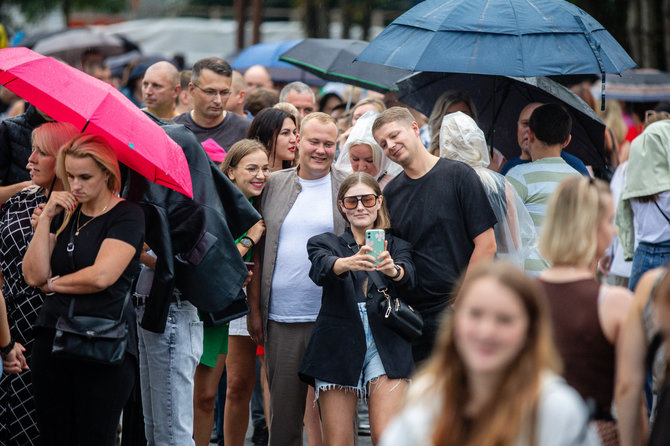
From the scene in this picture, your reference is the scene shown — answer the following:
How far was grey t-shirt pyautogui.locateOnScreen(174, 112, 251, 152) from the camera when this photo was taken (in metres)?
7.35

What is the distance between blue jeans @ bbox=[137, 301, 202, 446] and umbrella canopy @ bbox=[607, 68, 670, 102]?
30.7ft

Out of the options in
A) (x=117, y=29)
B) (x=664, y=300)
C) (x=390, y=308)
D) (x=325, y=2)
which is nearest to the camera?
(x=664, y=300)

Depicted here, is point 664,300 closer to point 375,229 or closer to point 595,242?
point 595,242

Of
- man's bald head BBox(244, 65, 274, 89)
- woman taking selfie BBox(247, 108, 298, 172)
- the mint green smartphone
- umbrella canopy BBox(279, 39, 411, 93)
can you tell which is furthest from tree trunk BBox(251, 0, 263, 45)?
the mint green smartphone

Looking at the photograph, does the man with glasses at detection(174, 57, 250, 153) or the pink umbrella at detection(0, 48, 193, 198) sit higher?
the pink umbrella at detection(0, 48, 193, 198)

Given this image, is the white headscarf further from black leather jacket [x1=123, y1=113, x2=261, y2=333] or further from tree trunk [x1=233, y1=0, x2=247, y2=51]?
tree trunk [x1=233, y1=0, x2=247, y2=51]

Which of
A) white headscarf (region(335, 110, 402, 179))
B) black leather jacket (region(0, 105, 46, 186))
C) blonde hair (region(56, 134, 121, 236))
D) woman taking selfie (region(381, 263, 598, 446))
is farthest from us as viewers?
white headscarf (region(335, 110, 402, 179))

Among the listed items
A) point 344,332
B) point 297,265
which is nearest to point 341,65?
point 297,265

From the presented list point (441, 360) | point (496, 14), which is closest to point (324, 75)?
point (496, 14)

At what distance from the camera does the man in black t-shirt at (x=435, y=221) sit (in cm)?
533

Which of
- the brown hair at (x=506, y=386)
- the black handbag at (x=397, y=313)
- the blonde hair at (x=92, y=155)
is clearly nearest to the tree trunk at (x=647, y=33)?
the black handbag at (x=397, y=313)

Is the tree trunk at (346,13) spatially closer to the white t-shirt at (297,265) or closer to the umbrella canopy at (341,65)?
the umbrella canopy at (341,65)

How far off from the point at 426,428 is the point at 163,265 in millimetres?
2475

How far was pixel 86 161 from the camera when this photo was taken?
4742 mm
